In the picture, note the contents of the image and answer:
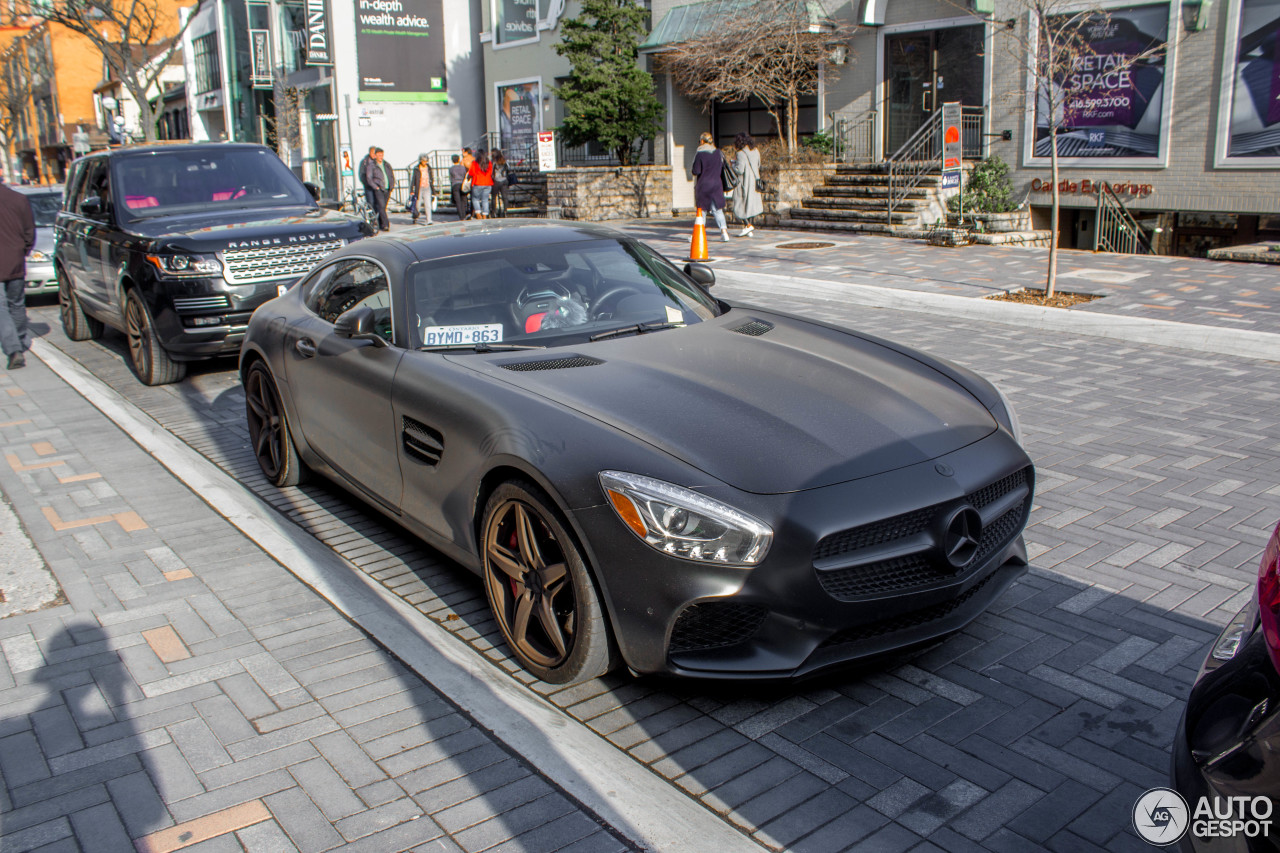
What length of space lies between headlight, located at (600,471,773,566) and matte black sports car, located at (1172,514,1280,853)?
125cm

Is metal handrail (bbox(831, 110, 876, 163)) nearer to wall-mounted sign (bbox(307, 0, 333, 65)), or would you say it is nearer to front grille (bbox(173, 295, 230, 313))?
front grille (bbox(173, 295, 230, 313))

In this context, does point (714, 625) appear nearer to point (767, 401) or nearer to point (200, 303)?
point (767, 401)

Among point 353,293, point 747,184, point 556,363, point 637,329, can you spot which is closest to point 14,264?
point 353,293

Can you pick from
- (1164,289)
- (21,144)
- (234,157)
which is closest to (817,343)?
(234,157)

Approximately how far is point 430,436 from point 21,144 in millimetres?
99385

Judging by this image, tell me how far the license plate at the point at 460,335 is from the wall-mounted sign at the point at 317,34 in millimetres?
30933

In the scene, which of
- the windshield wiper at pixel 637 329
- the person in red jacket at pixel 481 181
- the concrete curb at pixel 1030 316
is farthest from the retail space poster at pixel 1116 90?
the windshield wiper at pixel 637 329

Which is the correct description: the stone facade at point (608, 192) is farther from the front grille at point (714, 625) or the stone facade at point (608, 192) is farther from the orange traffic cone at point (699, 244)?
the front grille at point (714, 625)

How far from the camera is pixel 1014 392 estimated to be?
741 cm

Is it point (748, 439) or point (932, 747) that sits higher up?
point (748, 439)

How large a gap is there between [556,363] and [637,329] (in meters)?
0.60

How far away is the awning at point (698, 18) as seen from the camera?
20.2 meters

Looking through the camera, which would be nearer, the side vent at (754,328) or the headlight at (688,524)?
the headlight at (688,524)

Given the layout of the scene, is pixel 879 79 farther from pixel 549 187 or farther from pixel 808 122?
pixel 549 187
